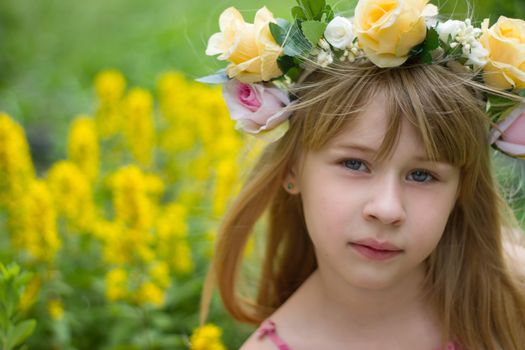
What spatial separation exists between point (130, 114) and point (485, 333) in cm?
184

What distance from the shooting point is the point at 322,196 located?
223 centimetres

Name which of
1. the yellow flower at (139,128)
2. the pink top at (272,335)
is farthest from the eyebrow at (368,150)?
the yellow flower at (139,128)

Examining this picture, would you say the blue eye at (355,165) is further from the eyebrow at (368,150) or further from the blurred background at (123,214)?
the blurred background at (123,214)

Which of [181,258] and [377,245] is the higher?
[377,245]

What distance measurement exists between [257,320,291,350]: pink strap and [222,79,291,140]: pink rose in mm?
539

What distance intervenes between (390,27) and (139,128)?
1830 mm

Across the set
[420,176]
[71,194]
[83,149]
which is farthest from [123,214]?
[420,176]

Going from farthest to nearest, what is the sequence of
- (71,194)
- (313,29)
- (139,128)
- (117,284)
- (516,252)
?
(139,128)
(71,194)
(117,284)
(516,252)
(313,29)

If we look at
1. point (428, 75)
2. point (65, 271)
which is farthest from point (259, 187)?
point (65, 271)

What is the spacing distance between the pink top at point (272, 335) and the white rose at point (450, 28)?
0.82 m

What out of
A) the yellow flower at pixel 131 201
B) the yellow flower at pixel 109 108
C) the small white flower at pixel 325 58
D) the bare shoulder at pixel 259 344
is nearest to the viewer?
the small white flower at pixel 325 58

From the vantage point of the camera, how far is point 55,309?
3.08 m

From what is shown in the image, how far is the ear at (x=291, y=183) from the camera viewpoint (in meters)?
2.46

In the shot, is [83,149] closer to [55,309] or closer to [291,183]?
[55,309]
